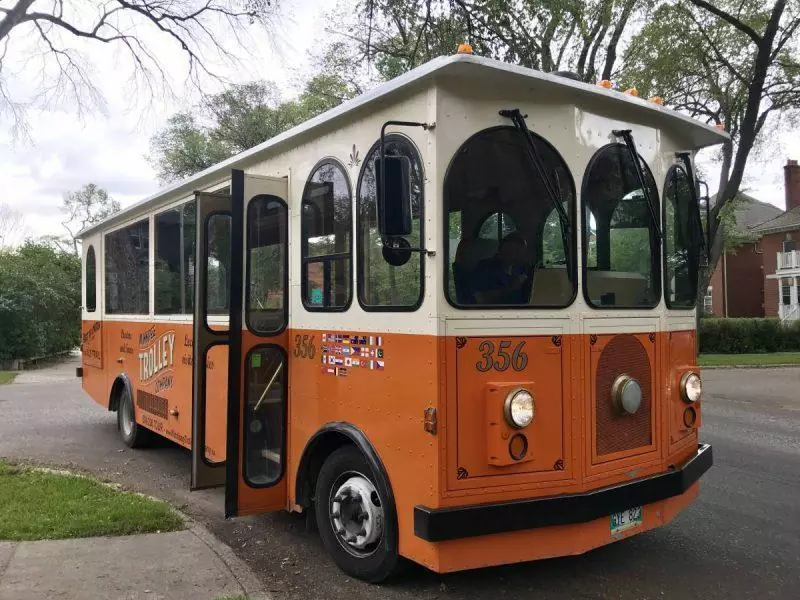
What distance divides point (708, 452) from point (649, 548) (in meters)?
0.78

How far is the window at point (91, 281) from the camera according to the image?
356 inches

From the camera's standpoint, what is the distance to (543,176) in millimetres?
3658

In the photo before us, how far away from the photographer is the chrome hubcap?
150 inches

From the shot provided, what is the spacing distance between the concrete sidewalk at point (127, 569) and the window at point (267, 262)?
1536mm

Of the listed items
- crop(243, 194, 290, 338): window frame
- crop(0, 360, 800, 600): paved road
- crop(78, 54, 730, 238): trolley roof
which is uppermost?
crop(78, 54, 730, 238): trolley roof

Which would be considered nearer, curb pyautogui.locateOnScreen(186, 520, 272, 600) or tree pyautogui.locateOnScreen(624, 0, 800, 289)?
curb pyautogui.locateOnScreen(186, 520, 272, 600)

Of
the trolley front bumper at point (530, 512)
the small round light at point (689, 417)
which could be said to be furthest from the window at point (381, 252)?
the small round light at point (689, 417)

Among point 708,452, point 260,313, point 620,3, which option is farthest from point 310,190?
point 620,3

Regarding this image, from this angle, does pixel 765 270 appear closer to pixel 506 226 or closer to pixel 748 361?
pixel 748 361

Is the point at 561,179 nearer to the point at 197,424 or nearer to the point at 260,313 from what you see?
the point at 260,313

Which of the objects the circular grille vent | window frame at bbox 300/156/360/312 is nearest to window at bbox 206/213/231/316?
window frame at bbox 300/156/360/312

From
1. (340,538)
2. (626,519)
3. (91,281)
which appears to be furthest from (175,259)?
(626,519)

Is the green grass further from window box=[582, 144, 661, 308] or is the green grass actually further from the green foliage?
the green foliage

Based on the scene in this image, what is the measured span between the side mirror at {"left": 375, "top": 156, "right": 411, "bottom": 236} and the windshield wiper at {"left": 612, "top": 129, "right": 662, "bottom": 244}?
1.44m
